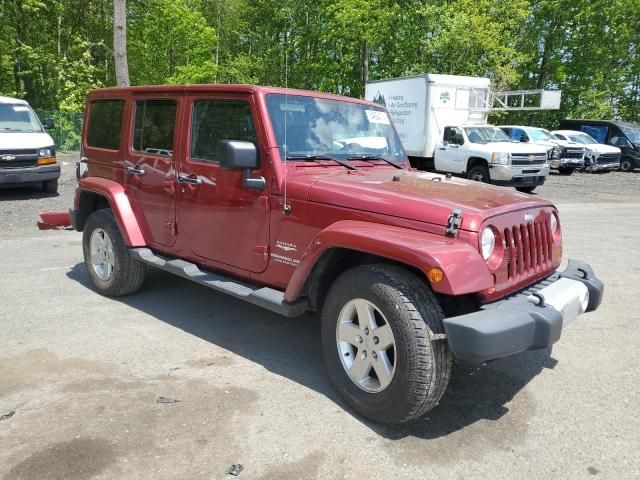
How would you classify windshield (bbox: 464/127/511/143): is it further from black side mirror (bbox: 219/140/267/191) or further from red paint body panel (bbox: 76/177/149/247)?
black side mirror (bbox: 219/140/267/191)

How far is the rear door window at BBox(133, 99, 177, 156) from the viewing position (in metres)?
4.59

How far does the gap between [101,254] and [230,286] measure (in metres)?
2.01

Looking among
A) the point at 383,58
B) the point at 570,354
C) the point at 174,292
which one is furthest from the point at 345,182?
the point at 383,58

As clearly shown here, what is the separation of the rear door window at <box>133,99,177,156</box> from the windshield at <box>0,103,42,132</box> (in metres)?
8.22

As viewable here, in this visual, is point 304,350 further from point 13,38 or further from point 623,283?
point 13,38

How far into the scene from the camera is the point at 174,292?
5.52 meters

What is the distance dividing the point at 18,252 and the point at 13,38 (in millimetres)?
26654

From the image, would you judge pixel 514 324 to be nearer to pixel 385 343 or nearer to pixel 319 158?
pixel 385 343

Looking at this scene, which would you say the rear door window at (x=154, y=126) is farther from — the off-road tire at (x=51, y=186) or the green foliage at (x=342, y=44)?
the green foliage at (x=342, y=44)

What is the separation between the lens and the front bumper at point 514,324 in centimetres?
268

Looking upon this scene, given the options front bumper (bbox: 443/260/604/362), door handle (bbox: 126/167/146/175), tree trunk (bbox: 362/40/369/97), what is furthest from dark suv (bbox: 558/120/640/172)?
door handle (bbox: 126/167/146/175)

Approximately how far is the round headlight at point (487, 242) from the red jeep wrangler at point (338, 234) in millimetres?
11

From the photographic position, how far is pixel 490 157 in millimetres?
14922

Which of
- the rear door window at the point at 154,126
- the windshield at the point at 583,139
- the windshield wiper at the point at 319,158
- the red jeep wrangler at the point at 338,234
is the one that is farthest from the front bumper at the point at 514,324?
the windshield at the point at 583,139
